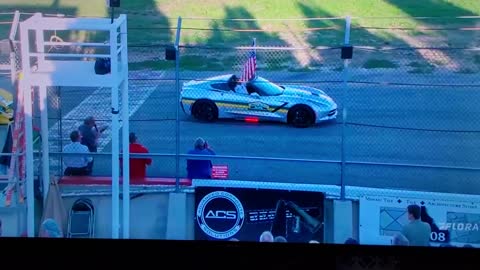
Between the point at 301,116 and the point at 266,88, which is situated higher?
the point at 266,88

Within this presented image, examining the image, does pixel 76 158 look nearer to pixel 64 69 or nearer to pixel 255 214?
pixel 64 69

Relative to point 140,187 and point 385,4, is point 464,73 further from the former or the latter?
point 140,187

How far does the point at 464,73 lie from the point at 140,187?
1.76 m

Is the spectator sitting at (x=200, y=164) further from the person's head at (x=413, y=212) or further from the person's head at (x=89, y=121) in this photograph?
the person's head at (x=413, y=212)

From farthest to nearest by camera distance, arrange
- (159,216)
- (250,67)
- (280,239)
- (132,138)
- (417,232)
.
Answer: (132,138) → (250,67) → (159,216) → (280,239) → (417,232)

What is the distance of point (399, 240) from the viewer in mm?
3844

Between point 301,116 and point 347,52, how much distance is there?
408mm

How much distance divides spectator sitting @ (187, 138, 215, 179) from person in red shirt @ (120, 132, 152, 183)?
24cm

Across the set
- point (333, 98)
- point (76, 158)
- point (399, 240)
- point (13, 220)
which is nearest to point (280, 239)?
point (399, 240)

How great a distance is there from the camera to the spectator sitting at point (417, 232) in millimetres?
3830

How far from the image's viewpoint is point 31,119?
391cm

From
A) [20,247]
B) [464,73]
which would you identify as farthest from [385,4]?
[20,247]

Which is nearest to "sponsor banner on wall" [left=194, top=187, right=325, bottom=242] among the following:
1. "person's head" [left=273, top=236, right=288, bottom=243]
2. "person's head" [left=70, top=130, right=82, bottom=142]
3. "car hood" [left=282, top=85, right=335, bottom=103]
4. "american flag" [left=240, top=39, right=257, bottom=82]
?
"person's head" [left=273, top=236, right=288, bottom=243]

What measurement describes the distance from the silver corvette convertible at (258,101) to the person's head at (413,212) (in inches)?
24.8
